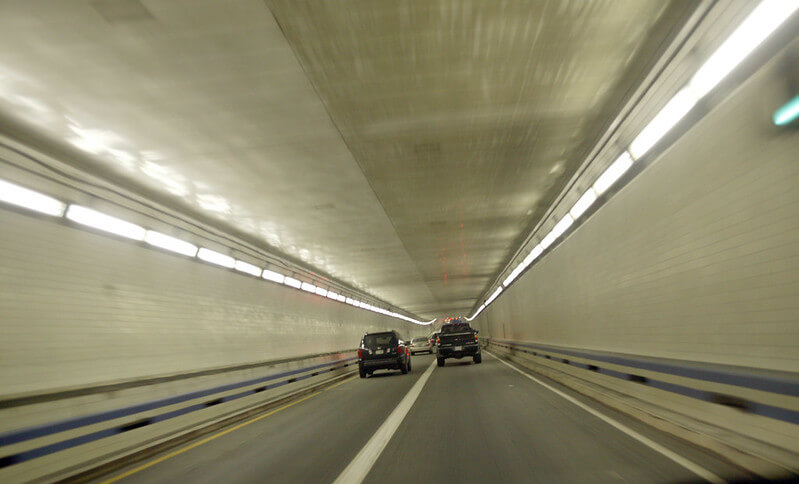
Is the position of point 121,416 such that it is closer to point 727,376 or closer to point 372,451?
point 372,451

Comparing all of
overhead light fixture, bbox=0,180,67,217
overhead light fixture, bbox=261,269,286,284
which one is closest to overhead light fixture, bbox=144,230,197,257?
overhead light fixture, bbox=0,180,67,217

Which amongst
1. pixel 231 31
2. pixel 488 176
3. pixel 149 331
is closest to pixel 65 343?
pixel 149 331

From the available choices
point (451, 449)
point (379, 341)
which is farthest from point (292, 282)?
point (451, 449)

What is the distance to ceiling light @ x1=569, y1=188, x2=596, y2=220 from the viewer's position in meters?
13.1

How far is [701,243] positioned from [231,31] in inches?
261

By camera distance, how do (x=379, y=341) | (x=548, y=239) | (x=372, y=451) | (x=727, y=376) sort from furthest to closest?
(x=379, y=341) → (x=548, y=239) → (x=372, y=451) → (x=727, y=376)

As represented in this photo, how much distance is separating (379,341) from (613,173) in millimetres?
14652

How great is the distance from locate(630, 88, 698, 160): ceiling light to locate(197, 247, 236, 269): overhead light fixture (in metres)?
11.0

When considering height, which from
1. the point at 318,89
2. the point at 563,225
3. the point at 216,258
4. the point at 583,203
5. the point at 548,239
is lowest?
the point at 318,89

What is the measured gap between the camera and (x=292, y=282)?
75.9ft

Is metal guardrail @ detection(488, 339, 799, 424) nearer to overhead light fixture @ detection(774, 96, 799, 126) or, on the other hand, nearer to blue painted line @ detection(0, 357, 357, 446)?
overhead light fixture @ detection(774, 96, 799, 126)

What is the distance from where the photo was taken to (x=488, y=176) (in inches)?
508

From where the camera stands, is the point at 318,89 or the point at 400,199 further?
the point at 400,199

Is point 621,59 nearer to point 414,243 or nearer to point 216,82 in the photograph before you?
point 216,82
